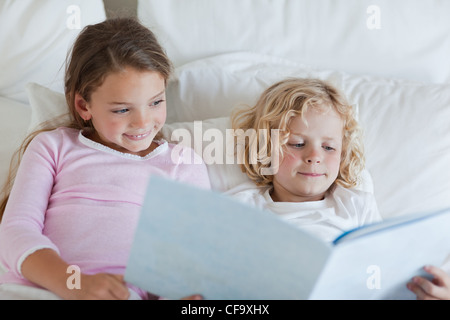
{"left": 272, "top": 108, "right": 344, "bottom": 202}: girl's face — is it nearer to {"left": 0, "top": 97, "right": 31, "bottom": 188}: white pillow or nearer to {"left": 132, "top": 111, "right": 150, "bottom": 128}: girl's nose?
{"left": 132, "top": 111, "right": 150, "bottom": 128}: girl's nose

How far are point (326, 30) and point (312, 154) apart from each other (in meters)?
0.53

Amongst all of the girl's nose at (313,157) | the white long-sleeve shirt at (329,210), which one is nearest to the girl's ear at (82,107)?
the white long-sleeve shirt at (329,210)

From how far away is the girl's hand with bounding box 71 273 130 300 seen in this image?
0.89 meters

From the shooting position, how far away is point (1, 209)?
1.25 meters

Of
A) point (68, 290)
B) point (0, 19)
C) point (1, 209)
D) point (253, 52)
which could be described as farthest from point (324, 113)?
point (0, 19)

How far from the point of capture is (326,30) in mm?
1551

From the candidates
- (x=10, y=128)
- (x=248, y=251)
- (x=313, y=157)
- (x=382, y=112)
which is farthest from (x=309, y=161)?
(x=10, y=128)

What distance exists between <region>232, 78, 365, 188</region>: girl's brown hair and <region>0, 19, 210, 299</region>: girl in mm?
141

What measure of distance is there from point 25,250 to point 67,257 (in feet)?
0.35

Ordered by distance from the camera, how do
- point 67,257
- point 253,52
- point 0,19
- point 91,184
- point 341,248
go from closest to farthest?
point 341,248
point 67,257
point 91,184
point 0,19
point 253,52

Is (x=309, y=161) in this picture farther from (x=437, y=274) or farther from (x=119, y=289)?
(x=119, y=289)

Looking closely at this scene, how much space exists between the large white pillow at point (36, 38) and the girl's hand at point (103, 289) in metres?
0.77

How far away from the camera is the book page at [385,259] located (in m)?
0.76
